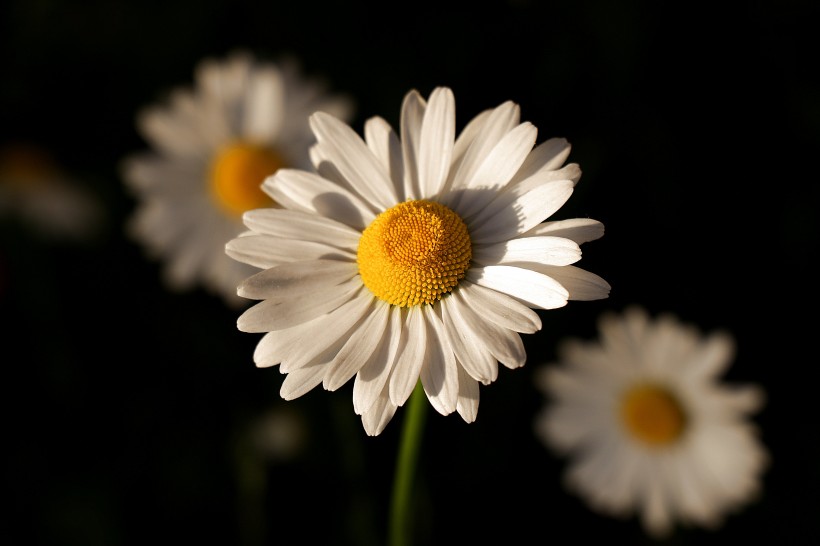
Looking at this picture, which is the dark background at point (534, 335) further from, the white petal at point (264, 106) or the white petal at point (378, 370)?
the white petal at point (378, 370)

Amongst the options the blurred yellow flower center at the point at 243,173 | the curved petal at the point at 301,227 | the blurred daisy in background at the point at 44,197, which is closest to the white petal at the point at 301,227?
the curved petal at the point at 301,227

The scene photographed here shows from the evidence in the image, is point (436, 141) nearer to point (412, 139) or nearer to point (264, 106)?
point (412, 139)

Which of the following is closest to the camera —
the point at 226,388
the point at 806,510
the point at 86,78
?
the point at 806,510

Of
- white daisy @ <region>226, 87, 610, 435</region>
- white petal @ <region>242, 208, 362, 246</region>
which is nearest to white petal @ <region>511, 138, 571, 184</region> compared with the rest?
white daisy @ <region>226, 87, 610, 435</region>

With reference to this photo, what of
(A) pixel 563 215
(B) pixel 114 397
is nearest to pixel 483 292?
(A) pixel 563 215

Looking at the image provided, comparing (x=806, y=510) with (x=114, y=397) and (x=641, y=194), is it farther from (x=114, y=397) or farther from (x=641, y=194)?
(x=114, y=397)

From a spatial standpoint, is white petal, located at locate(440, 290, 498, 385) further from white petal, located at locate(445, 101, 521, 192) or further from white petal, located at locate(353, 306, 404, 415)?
white petal, located at locate(445, 101, 521, 192)
